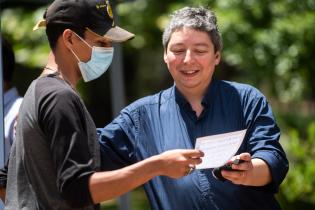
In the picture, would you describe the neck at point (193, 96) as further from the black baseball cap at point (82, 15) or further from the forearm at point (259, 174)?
the black baseball cap at point (82, 15)

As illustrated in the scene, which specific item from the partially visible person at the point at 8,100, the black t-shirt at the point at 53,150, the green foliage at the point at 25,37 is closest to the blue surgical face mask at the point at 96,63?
the black t-shirt at the point at 53,150

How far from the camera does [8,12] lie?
10594 millimetres

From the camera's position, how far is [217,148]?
9.62 feet

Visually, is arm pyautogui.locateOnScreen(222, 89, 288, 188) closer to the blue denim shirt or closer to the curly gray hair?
the blue denim shirt

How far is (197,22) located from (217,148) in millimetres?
705

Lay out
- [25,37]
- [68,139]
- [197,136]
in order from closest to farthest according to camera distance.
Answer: [68,139]
[197,136]
[25,37]

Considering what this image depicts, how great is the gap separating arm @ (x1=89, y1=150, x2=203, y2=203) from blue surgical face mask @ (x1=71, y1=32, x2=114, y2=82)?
51cm

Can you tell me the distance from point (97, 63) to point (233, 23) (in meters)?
4.91

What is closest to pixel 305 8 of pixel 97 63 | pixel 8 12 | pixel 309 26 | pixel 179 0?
pixel 309 26

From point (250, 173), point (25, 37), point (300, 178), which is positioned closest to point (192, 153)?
point (250, 173)

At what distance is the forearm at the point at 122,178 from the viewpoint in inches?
105

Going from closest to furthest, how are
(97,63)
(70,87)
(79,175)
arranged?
1. (79,175)
2. (70,87)
3. (97,63)

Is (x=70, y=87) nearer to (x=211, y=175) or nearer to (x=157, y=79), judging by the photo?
(x=211, y=175)

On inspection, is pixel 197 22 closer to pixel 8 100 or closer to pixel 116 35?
pixel 116 35
